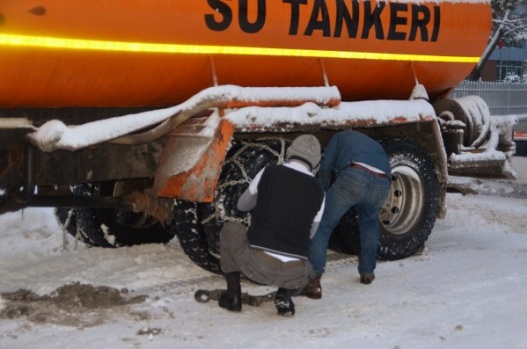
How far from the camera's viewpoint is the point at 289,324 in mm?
5035

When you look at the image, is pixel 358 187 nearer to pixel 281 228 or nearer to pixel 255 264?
pixel 281 228

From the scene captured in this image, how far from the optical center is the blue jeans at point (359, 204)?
5.96 meters

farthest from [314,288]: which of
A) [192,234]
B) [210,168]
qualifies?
[210,168]

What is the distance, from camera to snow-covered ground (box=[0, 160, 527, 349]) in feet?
15.5

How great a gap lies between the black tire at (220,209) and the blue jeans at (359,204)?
506 mm

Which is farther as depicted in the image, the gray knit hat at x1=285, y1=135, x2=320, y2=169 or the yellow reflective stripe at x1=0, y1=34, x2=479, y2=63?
the gray knit hat at x1=285, y1=135, x2=320, y2=169

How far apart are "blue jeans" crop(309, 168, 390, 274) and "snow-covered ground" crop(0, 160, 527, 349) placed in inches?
11.1

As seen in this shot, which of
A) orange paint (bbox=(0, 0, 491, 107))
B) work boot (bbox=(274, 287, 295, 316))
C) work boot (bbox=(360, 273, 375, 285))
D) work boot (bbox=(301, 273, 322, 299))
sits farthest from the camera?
work boot (bbox=(360, 273, 375, 285))

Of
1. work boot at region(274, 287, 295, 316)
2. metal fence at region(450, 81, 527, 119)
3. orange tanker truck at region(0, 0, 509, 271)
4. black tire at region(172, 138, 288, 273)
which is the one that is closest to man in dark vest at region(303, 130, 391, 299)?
orange tanker truck at region(0, 0, 509, 271)

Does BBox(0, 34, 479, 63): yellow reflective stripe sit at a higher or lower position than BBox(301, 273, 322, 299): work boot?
higher

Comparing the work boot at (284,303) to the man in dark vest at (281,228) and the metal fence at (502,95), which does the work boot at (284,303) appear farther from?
the metal fence at (502,95)

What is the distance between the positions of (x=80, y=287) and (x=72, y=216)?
1.72 metres

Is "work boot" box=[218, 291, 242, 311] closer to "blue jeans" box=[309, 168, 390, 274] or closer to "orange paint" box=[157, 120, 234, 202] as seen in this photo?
"orange paint" box=[157, 120, 234, 202]

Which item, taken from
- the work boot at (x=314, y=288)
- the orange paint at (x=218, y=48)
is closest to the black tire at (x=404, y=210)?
the orange paint at (x=218, y=48)
